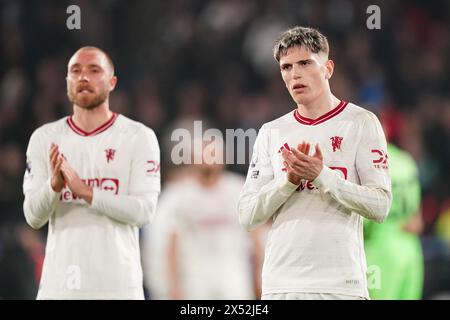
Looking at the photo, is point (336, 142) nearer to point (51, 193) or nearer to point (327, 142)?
point (327, 142)

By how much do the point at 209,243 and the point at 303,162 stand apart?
11.1 ft

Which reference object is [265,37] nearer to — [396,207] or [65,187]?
[396,207]

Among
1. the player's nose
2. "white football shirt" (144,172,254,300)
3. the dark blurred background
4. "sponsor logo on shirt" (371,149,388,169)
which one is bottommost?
"white football shirt" (144,172,254,300)

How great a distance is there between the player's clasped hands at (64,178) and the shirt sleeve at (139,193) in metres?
0.06

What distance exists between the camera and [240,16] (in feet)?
40.2

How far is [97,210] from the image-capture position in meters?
5.14

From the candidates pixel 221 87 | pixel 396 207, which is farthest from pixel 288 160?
pixel 221 87

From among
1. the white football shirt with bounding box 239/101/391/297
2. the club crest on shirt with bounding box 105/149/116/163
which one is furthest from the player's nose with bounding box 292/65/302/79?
the club crest on shirt with bounding box 105/149/116/163

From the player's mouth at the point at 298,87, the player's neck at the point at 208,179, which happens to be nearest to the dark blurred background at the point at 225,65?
the player's neck at the point at 208,179

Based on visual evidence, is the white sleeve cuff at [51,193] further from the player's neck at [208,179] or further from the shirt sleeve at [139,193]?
the player's neck at [208,179]

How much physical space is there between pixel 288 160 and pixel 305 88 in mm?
435

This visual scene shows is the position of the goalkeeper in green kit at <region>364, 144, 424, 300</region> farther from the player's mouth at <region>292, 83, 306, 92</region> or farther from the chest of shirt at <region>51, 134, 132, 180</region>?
the player's mouth at <region>292, 83, 306, 92</region>

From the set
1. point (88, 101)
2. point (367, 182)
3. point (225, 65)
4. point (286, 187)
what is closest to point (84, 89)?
point (88, 101)

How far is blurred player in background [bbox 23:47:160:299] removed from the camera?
5121 millimetres
